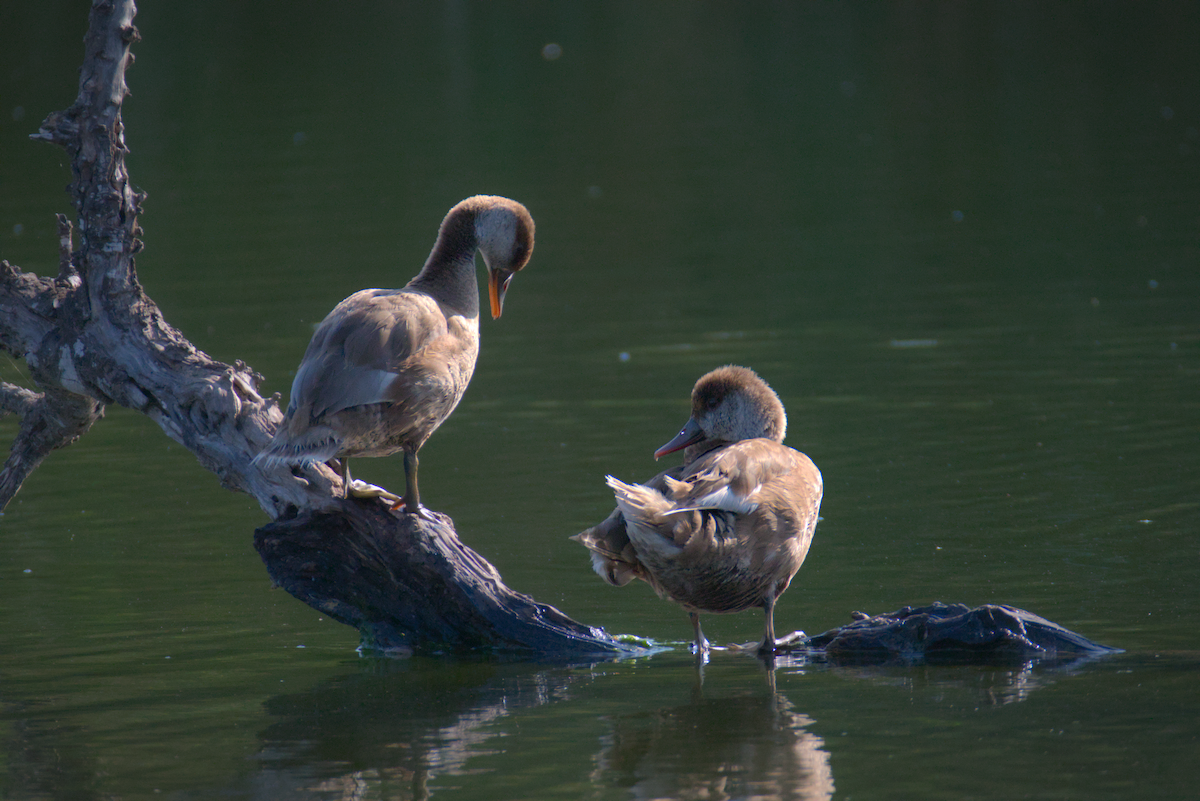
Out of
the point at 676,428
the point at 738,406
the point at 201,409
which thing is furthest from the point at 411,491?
the point at 676,428

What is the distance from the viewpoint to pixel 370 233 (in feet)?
60.4

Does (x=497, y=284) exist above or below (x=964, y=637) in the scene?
above

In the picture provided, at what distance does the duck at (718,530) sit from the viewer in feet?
18.0

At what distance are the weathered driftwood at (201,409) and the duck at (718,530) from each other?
63 cm

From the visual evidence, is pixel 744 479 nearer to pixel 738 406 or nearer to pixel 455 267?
pixel 738 406

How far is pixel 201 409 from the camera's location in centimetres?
638

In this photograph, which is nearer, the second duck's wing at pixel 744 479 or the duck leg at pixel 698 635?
the second duck's wing at pixel 744 479

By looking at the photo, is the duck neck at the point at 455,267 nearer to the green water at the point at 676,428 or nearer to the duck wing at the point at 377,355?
the duck wing at the point at 377,355

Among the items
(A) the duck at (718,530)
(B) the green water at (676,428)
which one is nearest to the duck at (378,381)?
(A) the duck at (718,530)

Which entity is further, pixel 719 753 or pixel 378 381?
pixel 378 381

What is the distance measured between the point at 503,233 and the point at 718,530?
6.42ft

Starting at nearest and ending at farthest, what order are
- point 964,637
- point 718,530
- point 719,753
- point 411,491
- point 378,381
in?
point 719,753
point 718,530
point 378,381
point 964,637
point 411,491

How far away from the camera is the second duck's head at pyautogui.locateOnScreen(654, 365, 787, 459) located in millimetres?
6707

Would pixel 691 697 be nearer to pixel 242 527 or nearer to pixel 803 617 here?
pixel 803 617
